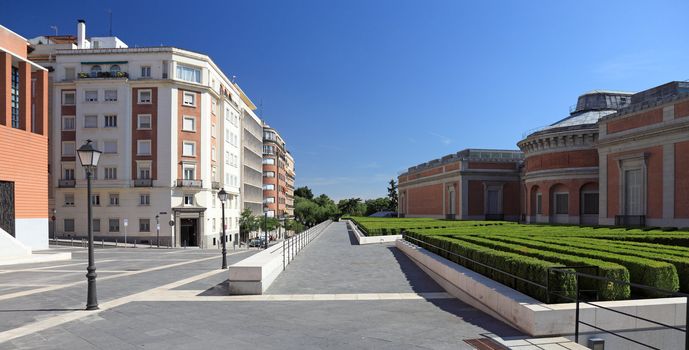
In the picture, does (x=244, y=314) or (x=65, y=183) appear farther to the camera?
(x=65, y=183)

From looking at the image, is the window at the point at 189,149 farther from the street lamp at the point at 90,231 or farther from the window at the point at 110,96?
the street lamp at the point at 90,231

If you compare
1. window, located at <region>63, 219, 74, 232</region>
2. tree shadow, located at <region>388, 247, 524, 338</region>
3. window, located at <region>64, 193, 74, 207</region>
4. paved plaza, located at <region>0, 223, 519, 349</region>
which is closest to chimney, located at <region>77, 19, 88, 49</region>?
window, located at <region>64, 193, 74, 207</region>

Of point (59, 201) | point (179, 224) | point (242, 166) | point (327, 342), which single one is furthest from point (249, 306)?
point (242, 166)

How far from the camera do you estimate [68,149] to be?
139ft

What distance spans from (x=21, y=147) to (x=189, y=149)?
57.5 ft

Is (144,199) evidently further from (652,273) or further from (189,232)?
(652,273)

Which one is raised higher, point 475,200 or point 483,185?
point 483,185

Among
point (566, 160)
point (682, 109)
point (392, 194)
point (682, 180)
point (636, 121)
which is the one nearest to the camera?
point (682, 109)

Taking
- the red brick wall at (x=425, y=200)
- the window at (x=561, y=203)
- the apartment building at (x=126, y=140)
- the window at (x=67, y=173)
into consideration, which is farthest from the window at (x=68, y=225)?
the window at (x=561, y=203)

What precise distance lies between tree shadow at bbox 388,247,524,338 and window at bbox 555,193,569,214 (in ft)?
103

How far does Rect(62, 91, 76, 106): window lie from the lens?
4209 centimetres

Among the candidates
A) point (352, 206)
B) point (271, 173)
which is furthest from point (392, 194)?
point (271, 173)

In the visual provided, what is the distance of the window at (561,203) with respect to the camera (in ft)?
131

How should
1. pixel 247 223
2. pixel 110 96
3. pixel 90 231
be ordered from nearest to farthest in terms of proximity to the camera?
pixel 90 231
pixel 110 96
pixel 247 223
